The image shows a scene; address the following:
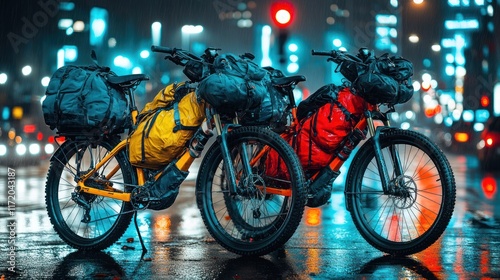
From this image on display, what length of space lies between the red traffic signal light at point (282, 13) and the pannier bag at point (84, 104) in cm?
457

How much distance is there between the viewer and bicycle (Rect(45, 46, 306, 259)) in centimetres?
629

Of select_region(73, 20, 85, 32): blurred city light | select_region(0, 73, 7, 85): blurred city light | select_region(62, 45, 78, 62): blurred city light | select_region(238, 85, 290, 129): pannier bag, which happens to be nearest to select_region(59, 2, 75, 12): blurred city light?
select_region(73, 20, 85, 32): blurred city light

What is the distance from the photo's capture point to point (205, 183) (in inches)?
263

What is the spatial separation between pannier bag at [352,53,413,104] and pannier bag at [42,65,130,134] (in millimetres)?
2002

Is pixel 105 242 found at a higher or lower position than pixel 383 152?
lower

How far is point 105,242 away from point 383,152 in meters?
2.33

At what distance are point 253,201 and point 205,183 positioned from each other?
427mm

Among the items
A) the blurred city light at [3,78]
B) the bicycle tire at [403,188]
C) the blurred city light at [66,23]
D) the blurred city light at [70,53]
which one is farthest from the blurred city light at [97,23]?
the bicycle tire at [403,188]

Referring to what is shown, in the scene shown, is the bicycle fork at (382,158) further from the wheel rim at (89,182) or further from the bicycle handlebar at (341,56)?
the wheel rim at (89,182)

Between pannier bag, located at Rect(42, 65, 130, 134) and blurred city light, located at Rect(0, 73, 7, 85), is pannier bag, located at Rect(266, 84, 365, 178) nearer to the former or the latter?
pannier bag, located at Rect(42, 65, 130, 134)

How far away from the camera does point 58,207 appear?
7.49 meters

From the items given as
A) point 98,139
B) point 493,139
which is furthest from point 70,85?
point 493,139

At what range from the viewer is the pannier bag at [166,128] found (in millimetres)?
6707

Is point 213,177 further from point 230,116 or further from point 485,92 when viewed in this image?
point 485,92
